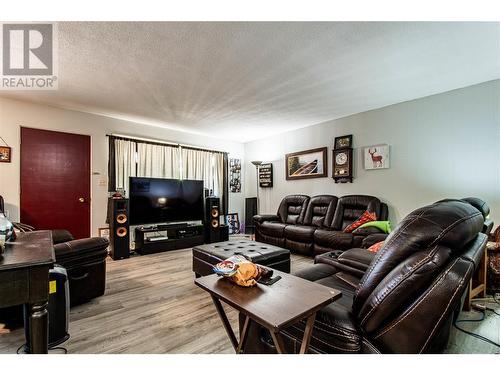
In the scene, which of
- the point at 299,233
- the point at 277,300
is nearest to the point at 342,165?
the point at 299,233

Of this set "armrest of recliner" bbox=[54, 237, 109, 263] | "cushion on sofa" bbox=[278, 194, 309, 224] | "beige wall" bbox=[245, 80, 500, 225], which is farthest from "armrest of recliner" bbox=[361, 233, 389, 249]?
"armrest of recliner" bbox=[54, 237, 109, 263]

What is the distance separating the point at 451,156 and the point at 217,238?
164 inches

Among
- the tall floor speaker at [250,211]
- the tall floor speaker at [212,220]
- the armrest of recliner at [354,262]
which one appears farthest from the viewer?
the tall floor speaker at [250,211]

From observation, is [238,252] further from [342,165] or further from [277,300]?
[342,165]

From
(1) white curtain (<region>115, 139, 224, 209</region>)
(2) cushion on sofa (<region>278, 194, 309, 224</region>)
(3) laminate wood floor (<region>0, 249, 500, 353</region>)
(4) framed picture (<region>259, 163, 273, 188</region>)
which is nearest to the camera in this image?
(3) laminate wood floor (<region>0, 249, 500, 353</region>)

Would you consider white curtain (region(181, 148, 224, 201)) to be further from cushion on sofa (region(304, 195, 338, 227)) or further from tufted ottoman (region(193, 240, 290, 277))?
tufted ottoman (region(193, 240, 290, 277))

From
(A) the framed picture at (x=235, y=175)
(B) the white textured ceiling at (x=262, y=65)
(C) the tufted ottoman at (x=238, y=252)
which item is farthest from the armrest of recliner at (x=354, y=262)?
(A) the framed picture at (x=235, y=175)

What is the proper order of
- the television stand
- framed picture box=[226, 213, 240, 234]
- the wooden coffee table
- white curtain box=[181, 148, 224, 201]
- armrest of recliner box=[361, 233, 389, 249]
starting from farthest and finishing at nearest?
framed picture box=[226, 213, 240, 234] < white curtain box=[181, 148, 224, 201] < the television stand < armrest of recliner box=[361, 233, 389, 249] < the wooden coffee table

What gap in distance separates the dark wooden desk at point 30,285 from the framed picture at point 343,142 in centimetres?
427

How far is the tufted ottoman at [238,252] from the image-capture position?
253 centimetres

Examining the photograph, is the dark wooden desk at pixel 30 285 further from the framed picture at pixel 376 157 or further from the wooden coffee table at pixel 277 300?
the framed picture at pixel 376 157

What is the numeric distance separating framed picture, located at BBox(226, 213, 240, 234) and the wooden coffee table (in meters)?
4.66

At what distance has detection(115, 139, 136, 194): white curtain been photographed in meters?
4.38
